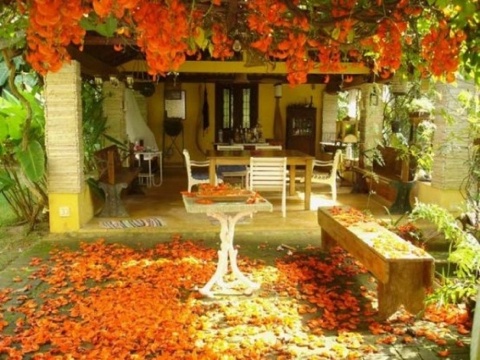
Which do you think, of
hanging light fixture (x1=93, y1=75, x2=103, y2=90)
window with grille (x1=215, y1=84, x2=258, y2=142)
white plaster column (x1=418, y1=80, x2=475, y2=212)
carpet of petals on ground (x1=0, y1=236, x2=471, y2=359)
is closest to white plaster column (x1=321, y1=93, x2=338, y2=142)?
window with grille (x1=215, y1=84, x2=258, y2=142)

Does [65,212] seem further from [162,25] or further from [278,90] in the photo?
[278,90]

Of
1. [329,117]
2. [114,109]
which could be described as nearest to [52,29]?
[114,109]

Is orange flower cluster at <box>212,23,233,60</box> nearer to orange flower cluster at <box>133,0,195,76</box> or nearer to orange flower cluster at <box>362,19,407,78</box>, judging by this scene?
orange flower cluster at <box>362,19,407,78</box>

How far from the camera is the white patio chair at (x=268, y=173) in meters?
6.52

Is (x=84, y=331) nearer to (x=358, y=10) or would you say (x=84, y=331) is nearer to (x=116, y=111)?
(x=358, y=10)

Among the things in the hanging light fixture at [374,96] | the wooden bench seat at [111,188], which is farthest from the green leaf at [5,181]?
the hanging light fixture at [374,96]

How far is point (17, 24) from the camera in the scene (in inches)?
109

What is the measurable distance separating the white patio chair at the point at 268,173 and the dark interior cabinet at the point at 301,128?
19.8 ft

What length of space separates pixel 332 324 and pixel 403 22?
6.90 ft

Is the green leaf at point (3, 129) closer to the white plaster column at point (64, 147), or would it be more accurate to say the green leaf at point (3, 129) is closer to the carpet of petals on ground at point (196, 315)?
the white plaster column at point (64, 147)

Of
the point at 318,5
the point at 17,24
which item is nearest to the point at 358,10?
the point at 318,5

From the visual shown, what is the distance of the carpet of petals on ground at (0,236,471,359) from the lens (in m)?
3.00

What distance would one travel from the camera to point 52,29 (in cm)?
195

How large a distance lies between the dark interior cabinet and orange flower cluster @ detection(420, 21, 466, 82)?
33.1 feet
